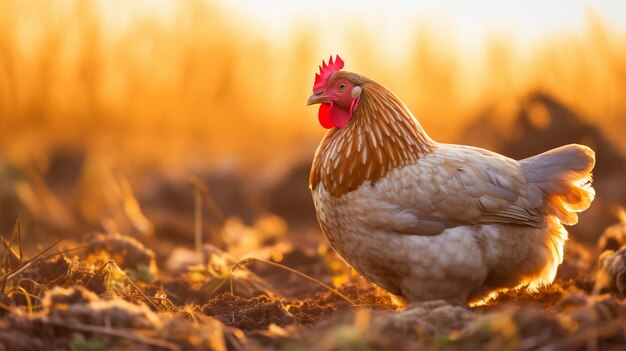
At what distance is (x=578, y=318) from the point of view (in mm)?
2969

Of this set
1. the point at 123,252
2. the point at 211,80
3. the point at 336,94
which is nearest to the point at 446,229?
the point at 336,94

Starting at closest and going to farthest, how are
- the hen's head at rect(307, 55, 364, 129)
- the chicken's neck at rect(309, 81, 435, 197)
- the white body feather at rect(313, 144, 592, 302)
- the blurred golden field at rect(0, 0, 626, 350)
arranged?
the white body feather at rect(313, 144, 592, 302), the chicken's neck at rect(309, 81, 435, 197), the hen's head at rect(307, 55, 364, 129), the blurred golden field at rect(0, 0, 626, 350)

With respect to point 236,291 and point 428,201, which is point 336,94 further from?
point 236,291

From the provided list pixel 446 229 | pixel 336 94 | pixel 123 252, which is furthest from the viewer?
pixel 123 252

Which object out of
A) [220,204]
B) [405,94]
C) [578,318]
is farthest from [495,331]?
[405,94]

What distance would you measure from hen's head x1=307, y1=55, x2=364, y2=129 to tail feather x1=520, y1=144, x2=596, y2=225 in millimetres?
1085

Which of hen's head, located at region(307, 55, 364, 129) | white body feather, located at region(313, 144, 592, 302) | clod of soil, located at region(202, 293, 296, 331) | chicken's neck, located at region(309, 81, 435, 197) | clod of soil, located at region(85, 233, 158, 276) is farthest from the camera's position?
clod of soil, located at region(85, 233, 158, 276)

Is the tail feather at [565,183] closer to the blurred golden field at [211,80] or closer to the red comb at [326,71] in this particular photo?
the red comb at [326,71]

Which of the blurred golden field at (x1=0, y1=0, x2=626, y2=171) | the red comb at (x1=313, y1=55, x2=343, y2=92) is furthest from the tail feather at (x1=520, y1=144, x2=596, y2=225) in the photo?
the blurred golden field at (x1=0, y1=0, x2=626, y2=171)

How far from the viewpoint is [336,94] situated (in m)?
4.54

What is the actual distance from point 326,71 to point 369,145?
55cm

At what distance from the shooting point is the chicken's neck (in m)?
4.36

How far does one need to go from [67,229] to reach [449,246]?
571 cm

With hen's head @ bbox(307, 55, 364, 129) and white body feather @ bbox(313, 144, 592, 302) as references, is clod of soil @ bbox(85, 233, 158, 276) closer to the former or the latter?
white body feather @ bbox(313, 144, 592, 302)
